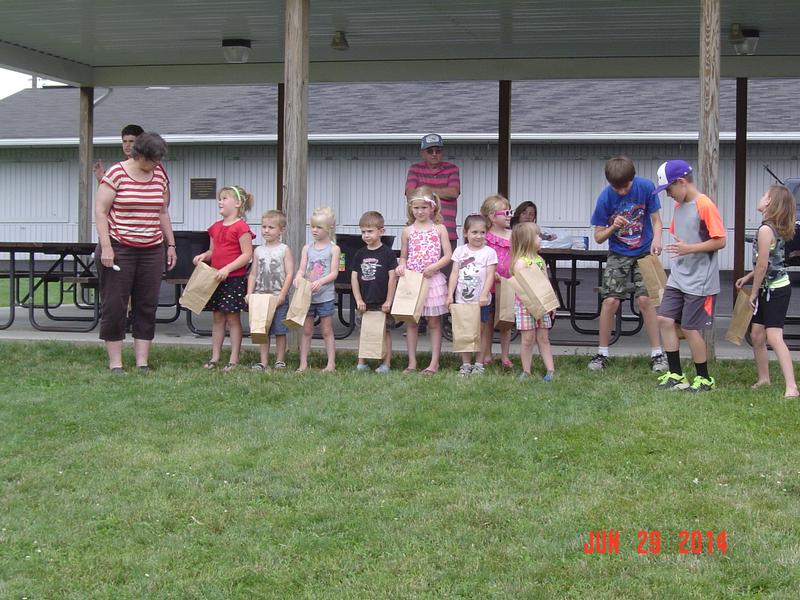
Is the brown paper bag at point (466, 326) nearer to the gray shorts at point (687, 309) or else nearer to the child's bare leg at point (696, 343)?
the gray shorts at point (687, 309)

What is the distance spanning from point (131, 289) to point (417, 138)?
15.1 m

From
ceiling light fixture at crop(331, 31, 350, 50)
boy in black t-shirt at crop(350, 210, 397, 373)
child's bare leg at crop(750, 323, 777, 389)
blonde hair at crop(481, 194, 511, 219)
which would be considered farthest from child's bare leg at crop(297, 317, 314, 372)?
ceiling light fixture at crop(331, 31, 350, 50)

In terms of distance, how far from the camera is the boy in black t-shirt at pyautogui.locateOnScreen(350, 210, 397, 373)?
827cm

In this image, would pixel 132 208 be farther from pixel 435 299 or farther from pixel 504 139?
pixel 504 139

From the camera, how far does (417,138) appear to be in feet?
74.9

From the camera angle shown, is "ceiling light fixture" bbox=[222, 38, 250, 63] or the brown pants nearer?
the brown pants

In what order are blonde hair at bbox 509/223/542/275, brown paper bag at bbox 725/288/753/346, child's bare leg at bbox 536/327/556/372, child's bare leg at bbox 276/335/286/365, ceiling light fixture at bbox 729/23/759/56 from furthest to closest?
ceiling light fixture at bbox 729/23/759/56, child's bare leg at bbox 276/335/286/365, blonde hair at bbox 509/223/542/275, child's bare leg at bbox 536/327/556/372, brown paper bag at bbox 725/288/753/346

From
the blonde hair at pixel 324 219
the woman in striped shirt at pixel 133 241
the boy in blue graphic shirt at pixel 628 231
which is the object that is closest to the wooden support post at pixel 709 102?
the boy in blue graphic shirt at pixel 628 231

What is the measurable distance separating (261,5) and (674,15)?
3.78 metres

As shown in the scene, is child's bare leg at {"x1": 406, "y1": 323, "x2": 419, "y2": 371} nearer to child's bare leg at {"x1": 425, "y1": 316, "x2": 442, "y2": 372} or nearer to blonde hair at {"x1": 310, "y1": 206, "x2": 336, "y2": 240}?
child's bare leg at {"x1": 425, "y1": 316, "x2": 442, "y2": 372}

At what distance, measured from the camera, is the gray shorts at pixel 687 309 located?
7.21m

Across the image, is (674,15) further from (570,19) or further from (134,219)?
(134,219)

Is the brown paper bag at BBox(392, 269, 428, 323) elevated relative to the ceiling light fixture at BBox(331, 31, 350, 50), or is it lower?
lower

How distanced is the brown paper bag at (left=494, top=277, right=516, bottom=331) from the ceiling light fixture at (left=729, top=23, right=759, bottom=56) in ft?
14.7
